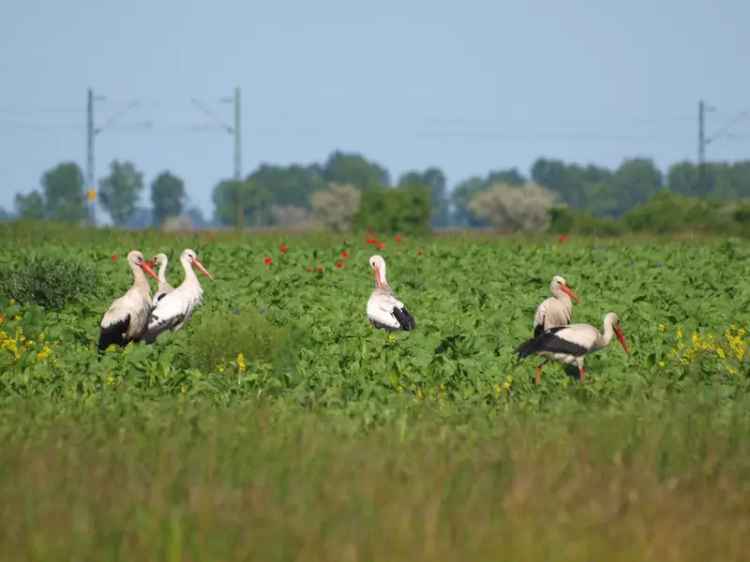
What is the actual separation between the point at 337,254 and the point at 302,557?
930 inches

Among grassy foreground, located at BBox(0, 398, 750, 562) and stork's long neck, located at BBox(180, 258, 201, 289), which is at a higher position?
stork's long neck, located at BBox(180, 258, 201, 289)

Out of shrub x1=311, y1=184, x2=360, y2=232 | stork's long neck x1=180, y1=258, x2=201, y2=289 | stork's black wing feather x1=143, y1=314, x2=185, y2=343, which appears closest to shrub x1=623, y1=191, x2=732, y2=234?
stork's long neck x1=180, y1=258, x2=201, y2=289

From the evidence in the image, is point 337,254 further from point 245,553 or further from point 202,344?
point 245,553

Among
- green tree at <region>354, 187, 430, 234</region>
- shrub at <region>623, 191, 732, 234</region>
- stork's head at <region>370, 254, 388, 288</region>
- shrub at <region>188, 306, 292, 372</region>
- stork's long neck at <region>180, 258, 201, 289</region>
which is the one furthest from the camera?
green tree at <region>354, 187, 430, 234</region>

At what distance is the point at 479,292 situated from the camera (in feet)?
69.7

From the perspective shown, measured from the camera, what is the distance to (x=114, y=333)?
14.4 metres

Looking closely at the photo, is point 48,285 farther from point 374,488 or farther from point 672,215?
point 672,215

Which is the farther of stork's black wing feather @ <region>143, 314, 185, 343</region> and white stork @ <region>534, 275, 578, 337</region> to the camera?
stork's black wing feather @ <region>143, 314, 185, 343</region>

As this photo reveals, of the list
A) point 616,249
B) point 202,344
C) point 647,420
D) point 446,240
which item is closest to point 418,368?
point 202,344

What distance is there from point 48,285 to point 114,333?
5972 millimetres

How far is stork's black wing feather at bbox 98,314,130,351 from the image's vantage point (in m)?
14.4

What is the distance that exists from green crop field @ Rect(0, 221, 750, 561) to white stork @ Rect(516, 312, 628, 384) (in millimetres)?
218

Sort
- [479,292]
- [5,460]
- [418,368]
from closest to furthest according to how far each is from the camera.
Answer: [5,460] → [418,368] → [479,292]

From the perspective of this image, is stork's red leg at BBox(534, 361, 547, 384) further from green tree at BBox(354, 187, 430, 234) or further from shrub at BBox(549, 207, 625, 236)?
green tree at BBox(354, 187, 430, 234)
